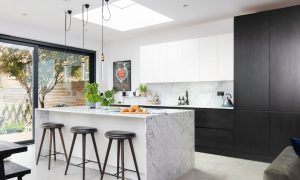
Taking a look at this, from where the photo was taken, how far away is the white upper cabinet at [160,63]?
5.73 meters

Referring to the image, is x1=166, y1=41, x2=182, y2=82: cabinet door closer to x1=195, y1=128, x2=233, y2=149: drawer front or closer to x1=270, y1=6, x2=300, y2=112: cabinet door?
x1=195, y1=128, x2=233, y2=149: drawer front

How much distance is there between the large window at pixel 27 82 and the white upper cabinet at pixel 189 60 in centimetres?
161

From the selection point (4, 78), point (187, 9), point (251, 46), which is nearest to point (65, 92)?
point (4, 78)

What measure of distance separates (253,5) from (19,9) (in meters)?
4.12

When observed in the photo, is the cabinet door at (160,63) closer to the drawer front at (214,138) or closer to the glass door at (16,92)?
the drawer front at (214,138)

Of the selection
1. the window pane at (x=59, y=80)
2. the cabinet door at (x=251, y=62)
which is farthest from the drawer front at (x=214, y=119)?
the window pane at (x=59, y=80)

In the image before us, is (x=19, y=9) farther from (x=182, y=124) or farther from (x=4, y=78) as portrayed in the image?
(x=182, y=124)

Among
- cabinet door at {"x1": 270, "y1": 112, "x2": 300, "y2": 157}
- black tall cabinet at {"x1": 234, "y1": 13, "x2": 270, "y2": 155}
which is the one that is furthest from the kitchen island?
cabinet door at {"x1": 270, "y1": 112, "x2": 300, "y2": 157}

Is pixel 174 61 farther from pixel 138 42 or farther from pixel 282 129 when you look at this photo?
pixel 282 129

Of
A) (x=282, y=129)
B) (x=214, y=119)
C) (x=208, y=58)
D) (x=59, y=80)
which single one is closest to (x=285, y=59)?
(x=282, y=129)

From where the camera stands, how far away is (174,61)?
5578 millimetres

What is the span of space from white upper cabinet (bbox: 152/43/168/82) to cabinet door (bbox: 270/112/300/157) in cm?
252

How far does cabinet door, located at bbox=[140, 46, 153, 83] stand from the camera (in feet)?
19.6

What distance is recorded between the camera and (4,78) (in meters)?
5.25
